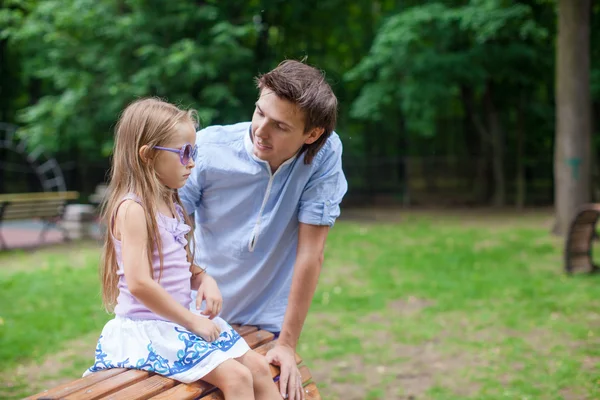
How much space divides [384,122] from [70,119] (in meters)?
10.7

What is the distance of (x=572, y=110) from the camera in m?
11.0

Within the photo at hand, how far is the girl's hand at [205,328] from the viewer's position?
216cm

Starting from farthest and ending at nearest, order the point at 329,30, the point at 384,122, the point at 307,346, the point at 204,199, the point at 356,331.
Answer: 1. the point at 384,122
2. the point at 329,30
3. the point at 356,331
4. the point at 307,346
5. the point at 204,199

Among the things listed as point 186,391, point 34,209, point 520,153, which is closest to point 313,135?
point 186,391

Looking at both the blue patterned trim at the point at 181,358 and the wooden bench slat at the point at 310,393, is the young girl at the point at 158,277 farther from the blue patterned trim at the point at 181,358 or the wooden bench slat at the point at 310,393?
the wooden bench slat at the point at 310,393

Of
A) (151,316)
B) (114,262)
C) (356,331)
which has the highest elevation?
(114,262)

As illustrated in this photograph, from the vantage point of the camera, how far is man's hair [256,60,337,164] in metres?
2.27

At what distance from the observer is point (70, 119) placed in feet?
45.4

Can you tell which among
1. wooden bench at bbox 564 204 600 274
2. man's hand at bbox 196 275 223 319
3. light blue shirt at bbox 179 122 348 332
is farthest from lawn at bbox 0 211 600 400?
man's hand at bbox 196 275 223 319

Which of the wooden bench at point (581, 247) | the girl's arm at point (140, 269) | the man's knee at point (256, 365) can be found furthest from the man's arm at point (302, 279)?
the wooden bench at point (581, 247)

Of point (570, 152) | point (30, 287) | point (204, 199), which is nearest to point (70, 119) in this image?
point (30, 287)

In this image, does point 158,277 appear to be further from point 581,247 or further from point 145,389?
point 581,247

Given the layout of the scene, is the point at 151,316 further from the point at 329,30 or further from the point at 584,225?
the point at 329,30

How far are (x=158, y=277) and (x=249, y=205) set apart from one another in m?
→ 0.54
